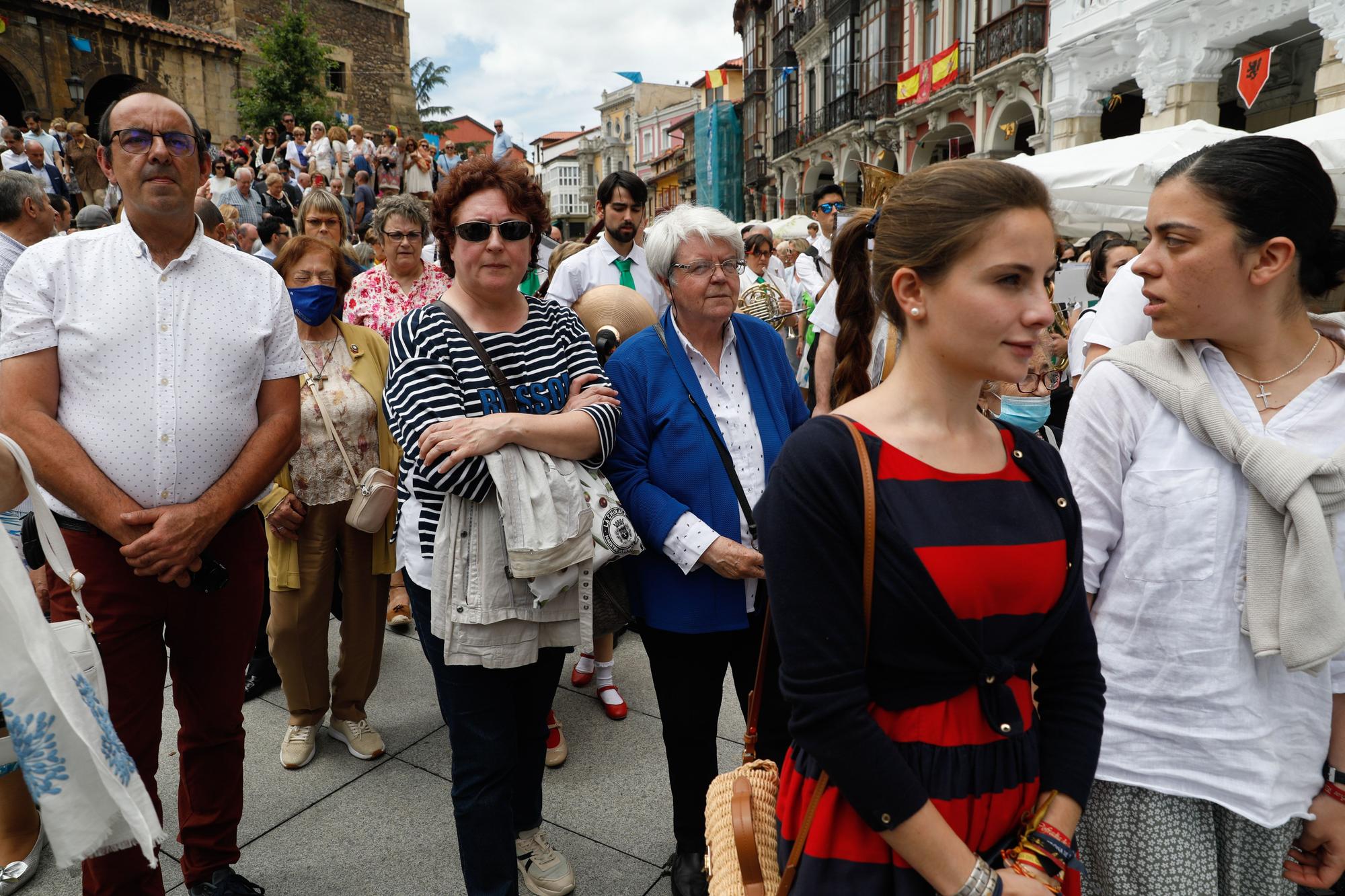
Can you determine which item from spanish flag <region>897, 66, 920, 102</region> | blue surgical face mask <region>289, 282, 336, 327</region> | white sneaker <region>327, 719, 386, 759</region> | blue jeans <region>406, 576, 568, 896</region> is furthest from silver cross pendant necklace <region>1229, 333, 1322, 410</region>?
spanish flag <region>897, 66, 920, 102</region>

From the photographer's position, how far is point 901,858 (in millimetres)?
1319

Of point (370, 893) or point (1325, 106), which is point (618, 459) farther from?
point (1325, 106)

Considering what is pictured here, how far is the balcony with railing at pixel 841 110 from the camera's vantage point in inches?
1084

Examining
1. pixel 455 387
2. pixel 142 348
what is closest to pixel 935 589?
pixel 455 387

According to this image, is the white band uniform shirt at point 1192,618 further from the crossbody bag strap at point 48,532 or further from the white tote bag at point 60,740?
the crossbody bag strap at point 48,532

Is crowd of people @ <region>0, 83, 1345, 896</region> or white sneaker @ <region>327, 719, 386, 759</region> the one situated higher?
crowd of people @ <region>0, 83, 1345, 896</region>

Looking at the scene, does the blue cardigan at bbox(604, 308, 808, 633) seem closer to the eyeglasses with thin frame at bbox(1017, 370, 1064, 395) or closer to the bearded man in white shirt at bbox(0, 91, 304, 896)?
the bearded man in white shirt at bbox(0, 91, 304, 896)

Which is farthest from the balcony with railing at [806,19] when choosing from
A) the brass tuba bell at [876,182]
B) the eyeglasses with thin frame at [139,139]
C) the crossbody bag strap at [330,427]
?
the eyeglasses with thin frame at [139,139]

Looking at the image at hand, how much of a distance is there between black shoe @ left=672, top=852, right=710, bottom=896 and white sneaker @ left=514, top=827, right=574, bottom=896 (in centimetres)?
34

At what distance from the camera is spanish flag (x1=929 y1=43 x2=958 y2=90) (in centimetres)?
2138

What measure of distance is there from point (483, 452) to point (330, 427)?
1565mm

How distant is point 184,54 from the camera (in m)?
24.6

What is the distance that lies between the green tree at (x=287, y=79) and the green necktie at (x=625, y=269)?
77.0ft

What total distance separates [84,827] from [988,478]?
1.80 meters
